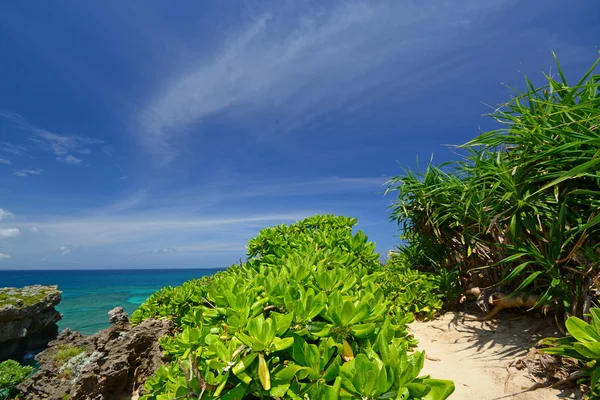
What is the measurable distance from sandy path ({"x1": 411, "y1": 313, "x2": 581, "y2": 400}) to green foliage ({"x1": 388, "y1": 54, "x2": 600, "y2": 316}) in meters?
0.53

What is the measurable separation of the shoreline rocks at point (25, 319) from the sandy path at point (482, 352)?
67.2 feet

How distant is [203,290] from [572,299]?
4449 mm

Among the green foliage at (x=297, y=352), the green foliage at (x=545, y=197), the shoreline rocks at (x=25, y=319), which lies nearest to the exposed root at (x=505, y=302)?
the green foliage at (x=545, y=197)

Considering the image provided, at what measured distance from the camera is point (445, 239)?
212 inches

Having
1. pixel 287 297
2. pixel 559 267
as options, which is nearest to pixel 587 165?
pixel 559 267

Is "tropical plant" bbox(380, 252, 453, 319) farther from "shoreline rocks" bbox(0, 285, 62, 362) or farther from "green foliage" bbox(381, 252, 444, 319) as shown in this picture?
"shoreline rocks" bbox(0, 285, 62, 362)

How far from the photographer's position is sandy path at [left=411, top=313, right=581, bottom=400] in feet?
9.11

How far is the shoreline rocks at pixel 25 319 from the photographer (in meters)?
15.8

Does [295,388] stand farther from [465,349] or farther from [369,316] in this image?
[465,349]

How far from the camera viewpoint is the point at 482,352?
3568 millimetres

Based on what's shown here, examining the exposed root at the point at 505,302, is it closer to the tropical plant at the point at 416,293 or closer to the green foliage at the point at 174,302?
the tropical plant at the point at 416,293

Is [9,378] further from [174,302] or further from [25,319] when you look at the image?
[25,319]

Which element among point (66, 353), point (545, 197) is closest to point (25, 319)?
point (66, 353)

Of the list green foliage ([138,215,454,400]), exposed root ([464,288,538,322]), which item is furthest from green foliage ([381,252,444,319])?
green foliage ([138,215,454,400])
